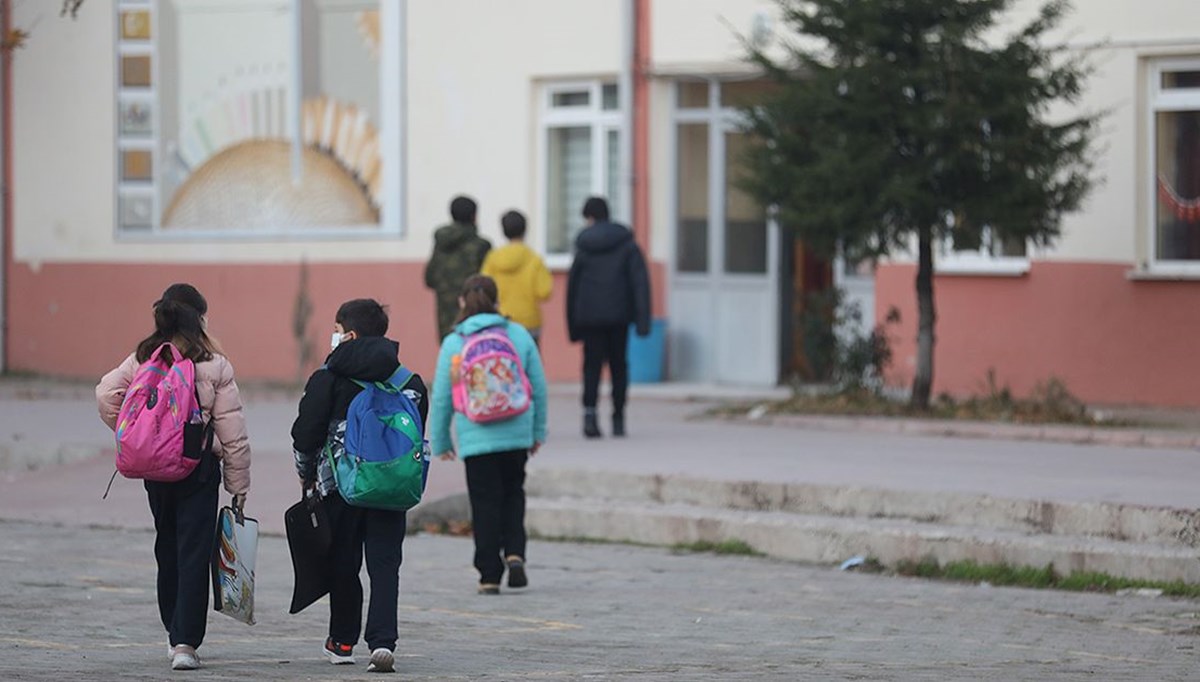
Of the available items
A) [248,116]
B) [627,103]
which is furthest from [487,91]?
[248,116]

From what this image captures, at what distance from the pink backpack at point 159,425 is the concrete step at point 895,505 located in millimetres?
5978

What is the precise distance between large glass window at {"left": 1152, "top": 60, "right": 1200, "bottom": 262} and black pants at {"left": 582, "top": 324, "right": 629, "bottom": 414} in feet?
18.4

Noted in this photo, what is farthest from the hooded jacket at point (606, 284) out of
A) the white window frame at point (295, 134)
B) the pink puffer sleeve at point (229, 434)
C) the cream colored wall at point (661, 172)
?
the pink puffer sleeve at point (229, 434)

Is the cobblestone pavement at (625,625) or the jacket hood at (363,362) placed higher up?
the jacket hood at (363,362)

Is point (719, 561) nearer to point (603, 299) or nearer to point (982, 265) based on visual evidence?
point (603, 299)

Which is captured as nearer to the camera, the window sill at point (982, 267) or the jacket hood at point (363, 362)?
the jacket hood at point (363, 362)

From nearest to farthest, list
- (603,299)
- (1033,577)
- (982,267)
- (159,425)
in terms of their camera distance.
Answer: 1. (159,425)
2. (1033,577)
3. (603,299)
4. (982,267)

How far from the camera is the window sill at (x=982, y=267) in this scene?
20.3 m

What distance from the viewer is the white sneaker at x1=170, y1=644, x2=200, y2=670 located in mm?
8492

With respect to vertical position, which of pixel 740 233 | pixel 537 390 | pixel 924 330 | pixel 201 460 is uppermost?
pixel 740 233

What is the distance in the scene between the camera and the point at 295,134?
24.1m

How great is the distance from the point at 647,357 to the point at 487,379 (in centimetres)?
1080

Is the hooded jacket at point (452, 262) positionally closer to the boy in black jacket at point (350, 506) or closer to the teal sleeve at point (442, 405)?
the teal sleeve at point (442, 405)

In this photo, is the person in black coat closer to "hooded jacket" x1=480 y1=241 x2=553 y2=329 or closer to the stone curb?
"hooded jacket" x1=480 y1=241 x2=553 y2=329
